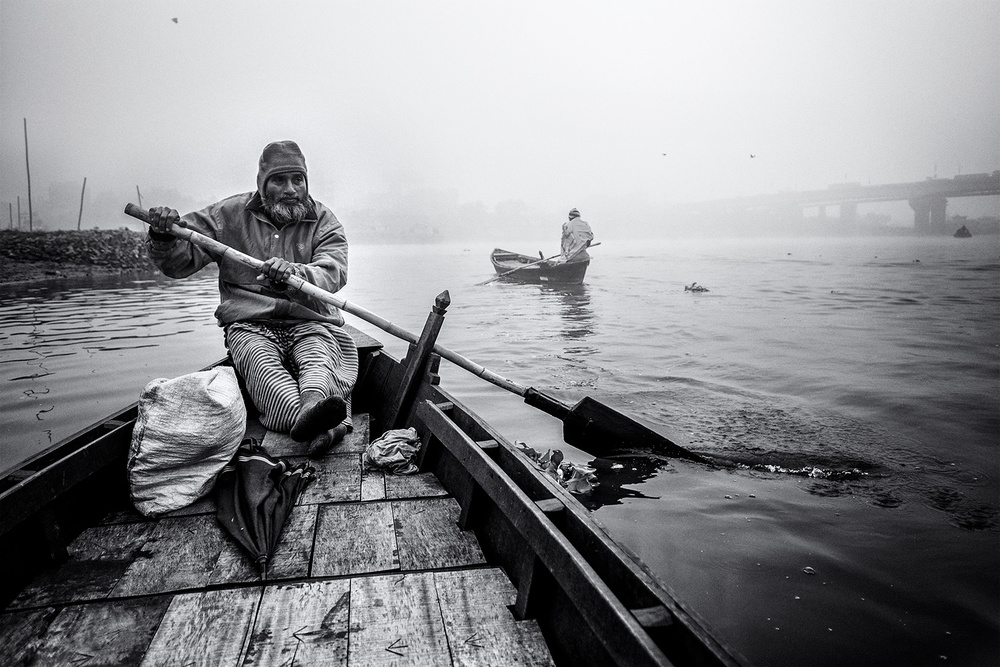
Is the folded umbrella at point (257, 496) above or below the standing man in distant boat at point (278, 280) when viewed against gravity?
below

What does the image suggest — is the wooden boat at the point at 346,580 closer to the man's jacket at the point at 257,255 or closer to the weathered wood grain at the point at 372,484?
the weathered wood grain at the point at 372,484

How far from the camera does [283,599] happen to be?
77.2 inches

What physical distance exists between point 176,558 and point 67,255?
32384 millimetres

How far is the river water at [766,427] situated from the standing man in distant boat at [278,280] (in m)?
2.15

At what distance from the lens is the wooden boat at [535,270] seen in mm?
22125

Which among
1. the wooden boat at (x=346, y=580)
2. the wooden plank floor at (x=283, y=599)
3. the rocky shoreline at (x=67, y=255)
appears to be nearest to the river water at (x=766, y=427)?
the wooden boat at (x=346, y=580)

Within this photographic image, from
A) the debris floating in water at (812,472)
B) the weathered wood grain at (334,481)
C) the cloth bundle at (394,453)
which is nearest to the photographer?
the weathered wood grain at (334,481)

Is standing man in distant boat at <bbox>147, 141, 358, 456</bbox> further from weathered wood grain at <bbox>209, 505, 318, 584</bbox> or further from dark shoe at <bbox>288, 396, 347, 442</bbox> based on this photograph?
weathered wood grain at <bbox>209, 505, 318, 584</bbox>

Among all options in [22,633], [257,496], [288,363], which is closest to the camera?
[22,633]

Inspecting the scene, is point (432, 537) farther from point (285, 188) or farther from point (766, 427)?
point (766, 427)

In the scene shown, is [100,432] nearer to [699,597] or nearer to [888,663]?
[699,597]

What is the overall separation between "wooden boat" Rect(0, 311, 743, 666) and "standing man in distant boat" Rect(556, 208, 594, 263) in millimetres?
19369

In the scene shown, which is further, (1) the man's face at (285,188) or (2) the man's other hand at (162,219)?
(1) the man's face at (285,188)

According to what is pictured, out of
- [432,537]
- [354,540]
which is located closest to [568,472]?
[432,537]
